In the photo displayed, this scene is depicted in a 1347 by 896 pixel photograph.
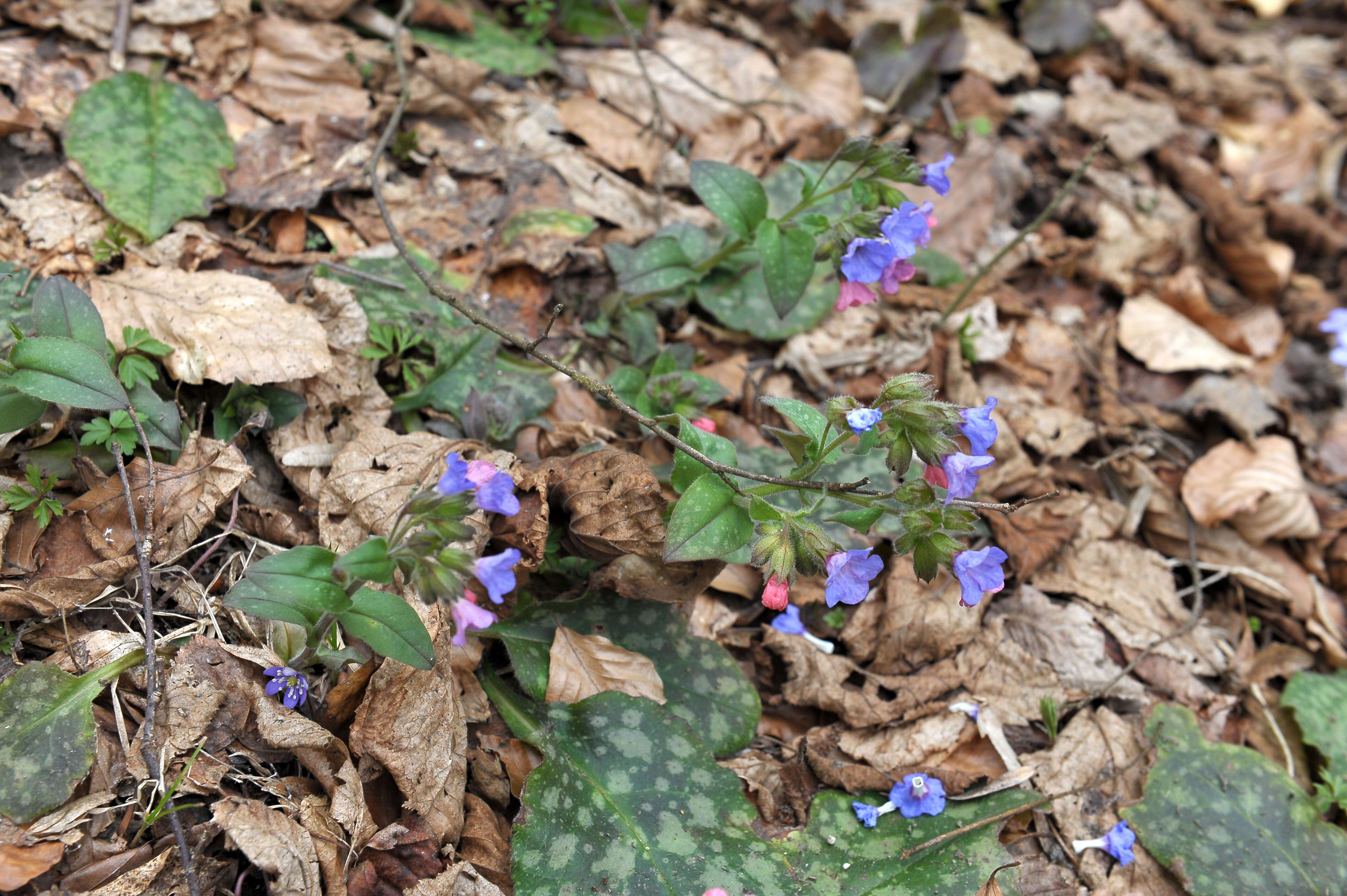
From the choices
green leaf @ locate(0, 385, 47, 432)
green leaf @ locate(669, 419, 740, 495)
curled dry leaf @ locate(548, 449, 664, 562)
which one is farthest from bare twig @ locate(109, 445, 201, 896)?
green leaf @ locate(669, 419, 740, 495)

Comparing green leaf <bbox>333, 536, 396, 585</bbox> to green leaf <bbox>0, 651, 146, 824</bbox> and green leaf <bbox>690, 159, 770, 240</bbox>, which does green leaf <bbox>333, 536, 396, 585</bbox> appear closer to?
green leaf <bbox>0, 651, 146, 824</bbox>

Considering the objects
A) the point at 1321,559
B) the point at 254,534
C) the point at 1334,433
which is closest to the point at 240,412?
the point at 254,534

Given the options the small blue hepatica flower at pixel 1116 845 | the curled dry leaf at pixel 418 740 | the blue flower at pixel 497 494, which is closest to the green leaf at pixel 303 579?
the curled dry leaf at pixel 418 740

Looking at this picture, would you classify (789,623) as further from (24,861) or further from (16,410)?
(16,410)

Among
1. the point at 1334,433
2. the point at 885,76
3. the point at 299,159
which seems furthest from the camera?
the point at 885,76

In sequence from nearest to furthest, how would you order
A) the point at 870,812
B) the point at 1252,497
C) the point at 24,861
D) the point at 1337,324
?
the point at 24,861
the point at 870,812
the point at 1252,497
the point at 1337,324

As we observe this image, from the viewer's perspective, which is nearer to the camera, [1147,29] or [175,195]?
[175,195]

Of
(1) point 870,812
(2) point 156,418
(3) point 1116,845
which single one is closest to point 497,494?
(2) point 156,418

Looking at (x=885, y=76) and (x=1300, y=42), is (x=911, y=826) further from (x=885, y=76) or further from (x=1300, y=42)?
(x=1300, y=42)
